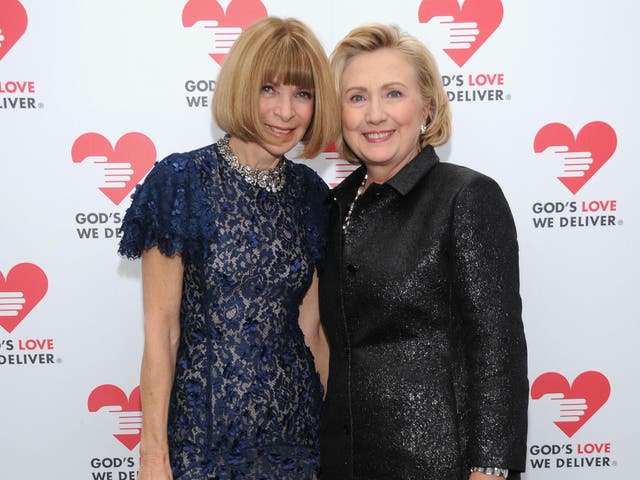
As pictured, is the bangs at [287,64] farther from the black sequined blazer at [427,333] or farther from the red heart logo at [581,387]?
the red heart logo at [581,387]

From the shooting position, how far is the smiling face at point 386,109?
1.57 meters

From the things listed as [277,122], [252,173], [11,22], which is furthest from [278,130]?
[11,22]

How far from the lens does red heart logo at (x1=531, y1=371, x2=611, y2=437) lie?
2.51 metres

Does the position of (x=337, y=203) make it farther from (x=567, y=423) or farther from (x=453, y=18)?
(x=567, y=423)

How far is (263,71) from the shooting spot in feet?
4.98

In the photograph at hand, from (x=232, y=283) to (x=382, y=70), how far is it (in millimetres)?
639

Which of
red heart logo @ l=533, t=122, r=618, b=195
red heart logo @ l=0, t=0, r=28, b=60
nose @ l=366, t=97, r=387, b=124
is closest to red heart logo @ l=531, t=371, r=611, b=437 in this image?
red heart logo @ l=533, t=122, r=618, b=195

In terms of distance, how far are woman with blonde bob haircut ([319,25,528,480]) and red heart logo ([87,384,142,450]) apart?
115 cm

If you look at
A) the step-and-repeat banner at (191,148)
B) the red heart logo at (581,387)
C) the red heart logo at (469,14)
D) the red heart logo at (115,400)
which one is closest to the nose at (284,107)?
the step-and-repeat banner at (191,148)

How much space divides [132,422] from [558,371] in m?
1.69

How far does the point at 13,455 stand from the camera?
247 cm

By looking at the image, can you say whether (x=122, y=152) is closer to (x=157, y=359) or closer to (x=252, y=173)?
(x=252, y=173)

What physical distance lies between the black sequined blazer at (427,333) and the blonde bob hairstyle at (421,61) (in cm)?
8

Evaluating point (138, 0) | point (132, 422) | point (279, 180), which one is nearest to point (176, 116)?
point (138, 0)
